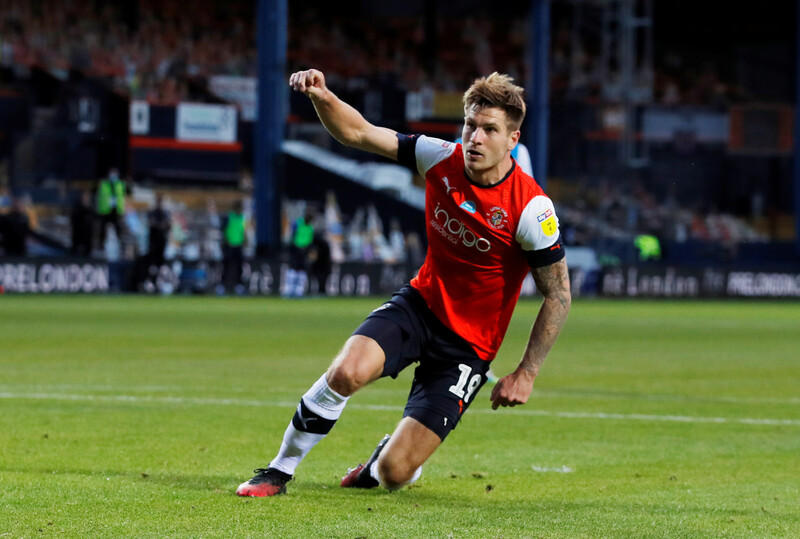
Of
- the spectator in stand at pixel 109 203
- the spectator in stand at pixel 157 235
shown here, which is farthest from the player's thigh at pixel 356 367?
the spectator in stand at pixel 109 203

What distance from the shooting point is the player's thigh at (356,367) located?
19.4 ft

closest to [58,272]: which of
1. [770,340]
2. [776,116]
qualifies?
[770,340]

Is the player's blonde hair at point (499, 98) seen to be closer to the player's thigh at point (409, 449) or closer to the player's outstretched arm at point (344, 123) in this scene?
the player's outstretched arm at point (344, 123)

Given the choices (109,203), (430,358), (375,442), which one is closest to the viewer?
(430,358)

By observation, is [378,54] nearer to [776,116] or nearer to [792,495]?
[776,116]

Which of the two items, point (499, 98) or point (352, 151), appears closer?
point (499, 98)

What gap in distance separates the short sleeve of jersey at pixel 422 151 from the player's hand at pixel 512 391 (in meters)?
1.12

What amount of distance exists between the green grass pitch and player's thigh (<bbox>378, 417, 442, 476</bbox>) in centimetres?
15

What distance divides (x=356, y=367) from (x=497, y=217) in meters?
0.96

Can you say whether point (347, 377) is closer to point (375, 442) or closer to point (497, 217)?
point (497, 217)

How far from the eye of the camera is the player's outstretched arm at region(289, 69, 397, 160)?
6012 mm

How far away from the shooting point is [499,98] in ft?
19.6

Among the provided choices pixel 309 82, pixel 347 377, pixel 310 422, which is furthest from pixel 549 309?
pixel 309 82

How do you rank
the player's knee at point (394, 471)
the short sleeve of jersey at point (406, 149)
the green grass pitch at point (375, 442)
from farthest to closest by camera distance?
the short sleeve of jersey at point (406, 149) → the player's knee at point (394, 471) → the green grass pitch at point (375, 442)
